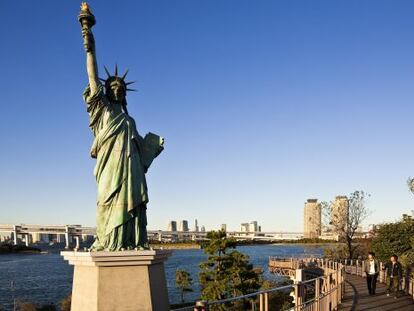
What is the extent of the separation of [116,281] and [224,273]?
2088 centimetres

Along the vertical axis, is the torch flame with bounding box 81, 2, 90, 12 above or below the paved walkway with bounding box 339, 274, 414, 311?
above

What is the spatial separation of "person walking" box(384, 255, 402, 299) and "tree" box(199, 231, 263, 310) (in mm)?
12032

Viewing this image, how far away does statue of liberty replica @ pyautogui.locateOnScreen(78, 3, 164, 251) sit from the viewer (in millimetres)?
7086

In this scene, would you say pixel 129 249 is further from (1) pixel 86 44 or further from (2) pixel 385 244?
(2) pixel 385 244

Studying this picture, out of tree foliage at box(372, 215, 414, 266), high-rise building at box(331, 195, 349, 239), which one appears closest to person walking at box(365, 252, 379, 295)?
tree foliage at box(372, 215, 414, 266)

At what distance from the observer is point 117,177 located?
283 inches

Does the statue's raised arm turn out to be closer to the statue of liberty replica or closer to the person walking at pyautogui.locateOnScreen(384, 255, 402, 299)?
the statue of liberty replica

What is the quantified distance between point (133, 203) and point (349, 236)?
32331 mm

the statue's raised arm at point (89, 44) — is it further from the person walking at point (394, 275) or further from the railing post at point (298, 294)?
the person walking at point (394, 275)

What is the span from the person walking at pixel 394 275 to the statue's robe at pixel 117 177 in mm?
9209

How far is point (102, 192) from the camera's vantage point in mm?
7277

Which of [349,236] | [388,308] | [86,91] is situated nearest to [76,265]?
[86,91]

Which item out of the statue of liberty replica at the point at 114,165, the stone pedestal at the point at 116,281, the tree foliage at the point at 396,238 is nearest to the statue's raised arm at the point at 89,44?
the statue of liberty replica at the point at 114,165

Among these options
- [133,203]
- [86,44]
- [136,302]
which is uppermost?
[86,44]
